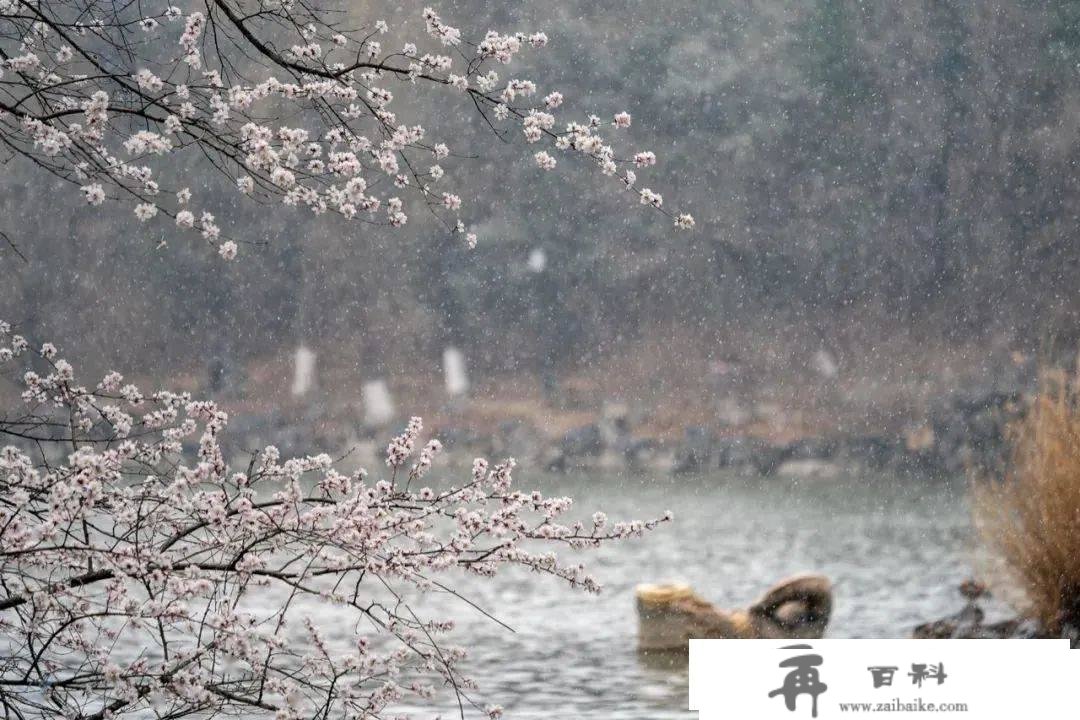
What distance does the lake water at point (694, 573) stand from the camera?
10.3 m

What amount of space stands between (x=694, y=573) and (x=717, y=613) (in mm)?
13989

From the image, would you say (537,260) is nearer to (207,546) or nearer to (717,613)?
(717,613)

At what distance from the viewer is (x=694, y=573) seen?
24203mm

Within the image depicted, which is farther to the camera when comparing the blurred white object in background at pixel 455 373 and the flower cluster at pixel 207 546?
the blurred white object in background at pixel 455 373

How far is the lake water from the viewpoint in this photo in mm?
10305

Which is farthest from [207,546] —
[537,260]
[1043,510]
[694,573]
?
[537,260]

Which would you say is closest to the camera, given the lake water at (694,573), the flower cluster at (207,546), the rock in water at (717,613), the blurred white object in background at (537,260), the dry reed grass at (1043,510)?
the flower cluster at (207,546)

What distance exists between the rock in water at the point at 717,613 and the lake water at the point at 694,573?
0.33 m

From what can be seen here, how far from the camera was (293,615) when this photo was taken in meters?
17.6

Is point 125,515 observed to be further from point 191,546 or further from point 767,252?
point 767,252

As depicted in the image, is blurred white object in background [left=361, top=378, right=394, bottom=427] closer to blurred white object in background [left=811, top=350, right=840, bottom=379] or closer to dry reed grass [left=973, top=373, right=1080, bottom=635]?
blurred white object in background [left=811, top=350, right=840, bottom=379]

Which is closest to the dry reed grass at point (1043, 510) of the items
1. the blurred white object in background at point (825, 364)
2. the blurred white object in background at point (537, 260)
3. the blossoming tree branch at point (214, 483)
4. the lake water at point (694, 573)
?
the lake water at point (694, 573)

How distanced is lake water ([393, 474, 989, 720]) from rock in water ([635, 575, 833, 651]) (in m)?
0.33

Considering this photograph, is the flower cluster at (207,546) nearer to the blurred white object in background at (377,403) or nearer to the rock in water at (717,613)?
the rock in water at (717,613)
